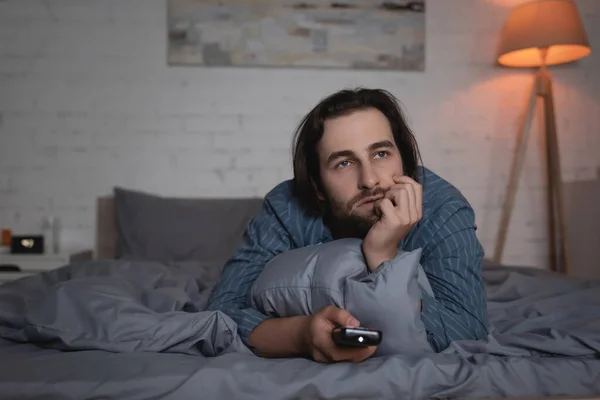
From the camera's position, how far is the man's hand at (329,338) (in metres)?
0.89

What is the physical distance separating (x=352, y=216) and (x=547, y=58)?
8.27 feet

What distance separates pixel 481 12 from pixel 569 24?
631mm

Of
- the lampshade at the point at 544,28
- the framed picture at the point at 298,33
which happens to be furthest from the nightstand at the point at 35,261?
the lampshade at the point at 544,28

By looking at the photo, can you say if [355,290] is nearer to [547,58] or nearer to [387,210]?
[387,210]

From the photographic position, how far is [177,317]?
3.44 ft

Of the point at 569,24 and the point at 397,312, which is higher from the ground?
the point at 569,24

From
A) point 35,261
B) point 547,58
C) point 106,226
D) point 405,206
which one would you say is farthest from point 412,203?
point 547,58

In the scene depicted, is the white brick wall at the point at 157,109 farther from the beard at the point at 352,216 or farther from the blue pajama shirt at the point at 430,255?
→ the beard at the point at 352,216

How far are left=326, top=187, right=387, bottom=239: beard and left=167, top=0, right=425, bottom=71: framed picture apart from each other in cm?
204

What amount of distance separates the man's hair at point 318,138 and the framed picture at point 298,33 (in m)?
1.82

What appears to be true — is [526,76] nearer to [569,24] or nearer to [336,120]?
[569,24]

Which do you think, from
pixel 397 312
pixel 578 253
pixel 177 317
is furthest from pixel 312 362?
pixel 578 253

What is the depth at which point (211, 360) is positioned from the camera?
93 centimetres

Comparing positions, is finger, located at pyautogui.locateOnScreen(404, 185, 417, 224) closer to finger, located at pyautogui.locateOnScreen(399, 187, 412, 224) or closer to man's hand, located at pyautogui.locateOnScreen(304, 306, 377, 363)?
finger, located at pyautogui.locateOnScreen(399, 187, 412, 224)
